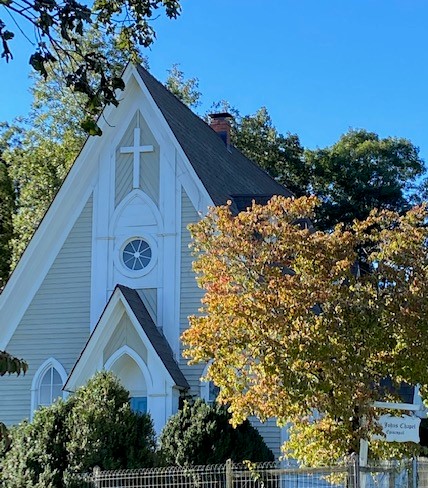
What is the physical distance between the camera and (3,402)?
2147cm

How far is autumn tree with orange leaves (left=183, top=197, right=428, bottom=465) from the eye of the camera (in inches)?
494

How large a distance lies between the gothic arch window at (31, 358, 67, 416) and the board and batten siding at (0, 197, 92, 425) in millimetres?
139

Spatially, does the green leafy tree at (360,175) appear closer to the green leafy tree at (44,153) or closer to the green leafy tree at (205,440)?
the green leafy tree at (44,153)

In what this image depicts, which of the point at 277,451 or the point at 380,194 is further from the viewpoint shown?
the point at 380,194

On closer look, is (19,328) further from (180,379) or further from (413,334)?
(413,334)

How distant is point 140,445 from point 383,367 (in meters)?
4.80

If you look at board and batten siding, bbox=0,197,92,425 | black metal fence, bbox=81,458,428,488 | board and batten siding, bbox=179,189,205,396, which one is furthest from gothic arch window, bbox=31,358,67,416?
black metal fence, bbox=81,458,428,488

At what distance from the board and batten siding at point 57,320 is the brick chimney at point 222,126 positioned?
8.54m

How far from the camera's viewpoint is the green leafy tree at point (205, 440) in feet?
55.6

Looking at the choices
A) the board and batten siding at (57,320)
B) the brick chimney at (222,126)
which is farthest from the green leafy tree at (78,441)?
the brick chimney at (222,126)

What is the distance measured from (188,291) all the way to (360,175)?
2470cm

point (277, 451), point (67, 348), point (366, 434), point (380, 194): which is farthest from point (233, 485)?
point (380, 194)

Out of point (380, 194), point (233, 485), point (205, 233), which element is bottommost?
point (233, 485)

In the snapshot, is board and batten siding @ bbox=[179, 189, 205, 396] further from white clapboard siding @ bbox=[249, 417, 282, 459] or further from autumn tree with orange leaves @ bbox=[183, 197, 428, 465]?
autumn tree with orange leaves @ bbox=[183, 197, 428, 465]
